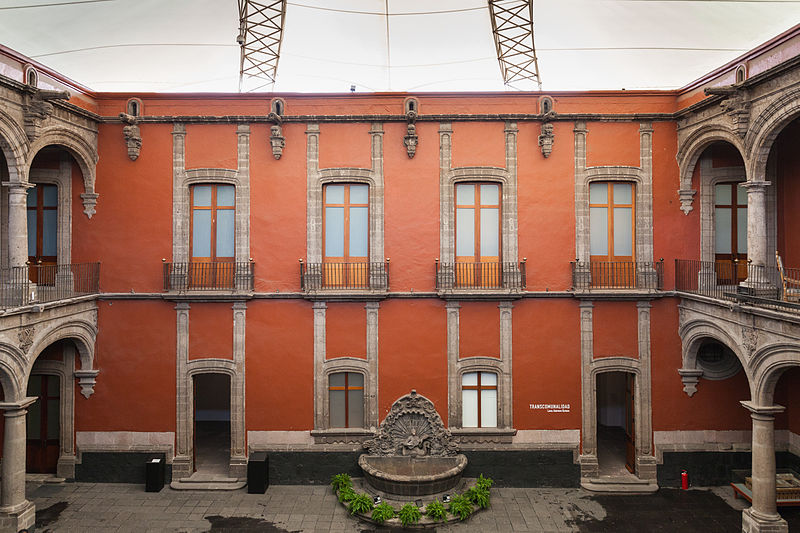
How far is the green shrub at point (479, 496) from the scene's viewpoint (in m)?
12.0

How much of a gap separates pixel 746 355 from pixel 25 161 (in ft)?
53.3

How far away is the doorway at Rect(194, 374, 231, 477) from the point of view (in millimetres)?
15005

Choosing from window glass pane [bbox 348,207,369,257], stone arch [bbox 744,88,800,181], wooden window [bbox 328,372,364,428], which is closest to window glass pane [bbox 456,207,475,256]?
window glass pane [bbox 348,207,369,257]

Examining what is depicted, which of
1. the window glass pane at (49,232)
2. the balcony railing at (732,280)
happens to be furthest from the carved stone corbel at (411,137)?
the window glass pane at (49,232)

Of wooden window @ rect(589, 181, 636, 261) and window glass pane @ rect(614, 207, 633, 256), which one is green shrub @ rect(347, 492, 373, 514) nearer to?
wooden window @ rect(589, 181, 636, 261)

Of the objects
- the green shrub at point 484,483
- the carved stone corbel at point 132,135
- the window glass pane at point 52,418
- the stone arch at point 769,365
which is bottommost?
the green shrub at point 484,483

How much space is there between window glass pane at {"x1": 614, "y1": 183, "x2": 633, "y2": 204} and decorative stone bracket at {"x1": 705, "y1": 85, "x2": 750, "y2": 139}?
2.84 m

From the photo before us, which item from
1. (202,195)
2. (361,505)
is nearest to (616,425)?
(361,505)

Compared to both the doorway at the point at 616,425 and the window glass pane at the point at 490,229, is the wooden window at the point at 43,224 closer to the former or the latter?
the window glass pane at the point at 490,229

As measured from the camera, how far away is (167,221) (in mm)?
13680

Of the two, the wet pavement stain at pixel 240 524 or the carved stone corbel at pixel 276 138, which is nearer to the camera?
the wet pavement stain at pixel 240 524

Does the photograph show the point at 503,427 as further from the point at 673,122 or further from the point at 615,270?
the point at 673,122

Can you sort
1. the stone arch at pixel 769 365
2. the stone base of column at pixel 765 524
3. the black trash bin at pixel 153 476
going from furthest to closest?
the black trash bin at pixel 153 476 < the stone base of column at pixel 765 524 < the stone arch at pixel 769 365

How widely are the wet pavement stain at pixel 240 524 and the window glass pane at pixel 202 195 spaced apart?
7827mm
